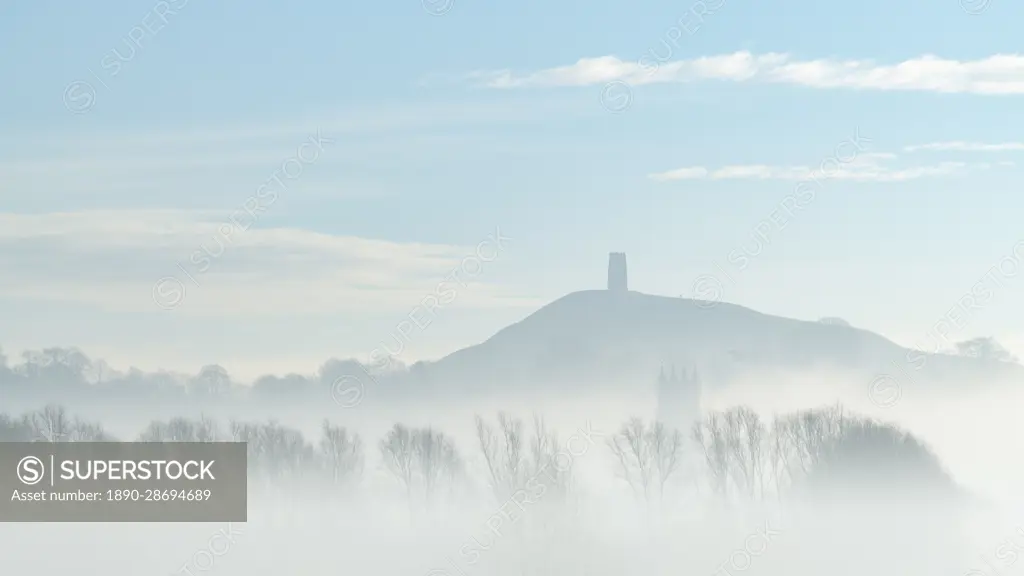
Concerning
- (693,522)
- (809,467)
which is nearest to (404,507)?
(693,522)

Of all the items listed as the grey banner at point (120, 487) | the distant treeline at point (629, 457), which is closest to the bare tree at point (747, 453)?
the distant treeline at point (629, 457)

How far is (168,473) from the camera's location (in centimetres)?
4531

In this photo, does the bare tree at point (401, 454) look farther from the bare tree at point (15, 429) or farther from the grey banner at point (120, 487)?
the grey banner at point (120, 487)

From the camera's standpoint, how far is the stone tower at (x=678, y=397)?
135875 millimetres

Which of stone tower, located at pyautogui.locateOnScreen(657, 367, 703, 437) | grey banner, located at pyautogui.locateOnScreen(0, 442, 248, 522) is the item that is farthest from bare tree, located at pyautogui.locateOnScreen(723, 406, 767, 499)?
stone tower, located at pyautogui.locateOnScreen(657, 367, 703, 437)

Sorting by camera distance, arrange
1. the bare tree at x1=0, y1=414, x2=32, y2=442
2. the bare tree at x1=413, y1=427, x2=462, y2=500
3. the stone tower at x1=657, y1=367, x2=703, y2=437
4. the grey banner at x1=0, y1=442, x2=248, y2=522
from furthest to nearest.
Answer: the stone tower at x1=657, y1=367, x2=703, y2=437 → the bare tree at x1=413, y1=427, x2=462, y2=500 → the bare tree at x1=0, y1=414, x2=32, y2=442 → the grey banner at x1=0, y1=442, x2=248, y2=522

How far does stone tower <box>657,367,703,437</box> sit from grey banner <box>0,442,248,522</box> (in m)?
87.2

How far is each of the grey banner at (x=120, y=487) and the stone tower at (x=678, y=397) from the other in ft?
286

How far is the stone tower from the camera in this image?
446ft

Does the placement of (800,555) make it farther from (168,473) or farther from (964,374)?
(964,374)

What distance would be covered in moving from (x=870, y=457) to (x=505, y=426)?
19.9 meters

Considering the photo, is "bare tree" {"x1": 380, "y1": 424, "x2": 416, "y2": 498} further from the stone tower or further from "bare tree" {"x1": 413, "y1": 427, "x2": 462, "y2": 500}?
the stone tower

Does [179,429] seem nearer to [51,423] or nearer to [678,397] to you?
[51,423]

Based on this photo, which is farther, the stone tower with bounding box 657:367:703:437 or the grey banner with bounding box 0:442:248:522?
the stone tower with bounding box 657:367:703:437
